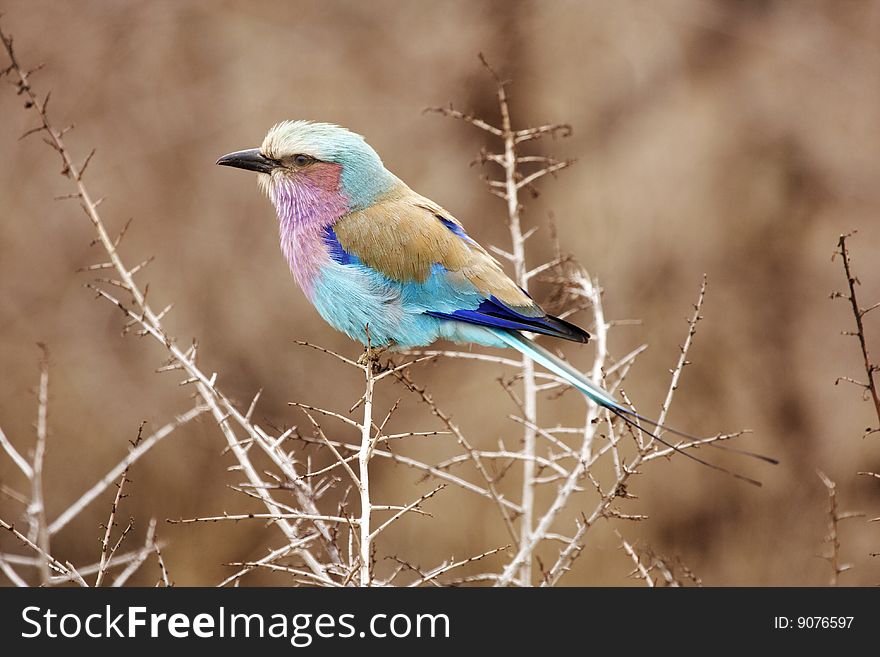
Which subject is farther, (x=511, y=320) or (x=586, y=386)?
(x=511, y=320)

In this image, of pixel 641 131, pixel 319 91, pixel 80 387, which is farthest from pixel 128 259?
pixel 641 131

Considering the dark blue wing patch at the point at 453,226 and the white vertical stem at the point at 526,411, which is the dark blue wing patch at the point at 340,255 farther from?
the white vertical stem at the point at 526,411

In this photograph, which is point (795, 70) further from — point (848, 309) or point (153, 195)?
point (153, 195)

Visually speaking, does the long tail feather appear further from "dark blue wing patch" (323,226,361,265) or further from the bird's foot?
"dark blue wing patch" (323,226,361,265)

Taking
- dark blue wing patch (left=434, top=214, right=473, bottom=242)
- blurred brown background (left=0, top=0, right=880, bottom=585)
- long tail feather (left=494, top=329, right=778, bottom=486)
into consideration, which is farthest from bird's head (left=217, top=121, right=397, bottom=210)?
blurred brown background (left=0, top=0, right=880, bottom=585)

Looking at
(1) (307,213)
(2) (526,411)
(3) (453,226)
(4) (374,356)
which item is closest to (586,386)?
(2) (526,411)

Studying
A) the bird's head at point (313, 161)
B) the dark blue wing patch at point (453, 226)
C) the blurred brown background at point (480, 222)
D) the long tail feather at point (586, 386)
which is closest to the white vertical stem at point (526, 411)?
the long tail feather at point (586, 386)

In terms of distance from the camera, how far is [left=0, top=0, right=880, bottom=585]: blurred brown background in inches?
239

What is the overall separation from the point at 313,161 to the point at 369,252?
339mm

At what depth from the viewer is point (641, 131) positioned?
6414 mm

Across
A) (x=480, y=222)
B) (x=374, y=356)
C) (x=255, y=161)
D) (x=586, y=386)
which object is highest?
(x=480, y=222)

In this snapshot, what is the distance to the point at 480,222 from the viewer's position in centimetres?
642

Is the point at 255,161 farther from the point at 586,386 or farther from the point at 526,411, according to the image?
the point at 586,386

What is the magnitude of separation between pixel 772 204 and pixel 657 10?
151 centimetres
